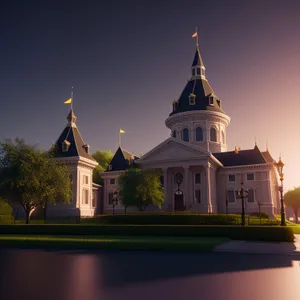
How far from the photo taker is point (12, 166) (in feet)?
150

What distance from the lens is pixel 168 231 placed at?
32031mm

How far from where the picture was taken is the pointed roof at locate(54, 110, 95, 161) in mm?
61406

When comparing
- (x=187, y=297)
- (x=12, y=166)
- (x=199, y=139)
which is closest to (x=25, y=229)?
(x=12, y=166)

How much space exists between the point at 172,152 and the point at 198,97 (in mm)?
17668

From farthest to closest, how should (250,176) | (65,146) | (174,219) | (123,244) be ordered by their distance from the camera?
1. (65,146)
2. (250,176)
3. (174,219)
4. (123,244)

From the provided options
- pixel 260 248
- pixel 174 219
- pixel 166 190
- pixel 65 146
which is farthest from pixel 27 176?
pixel 260 248

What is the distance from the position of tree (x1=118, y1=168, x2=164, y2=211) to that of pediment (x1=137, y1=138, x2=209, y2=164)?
575 cm

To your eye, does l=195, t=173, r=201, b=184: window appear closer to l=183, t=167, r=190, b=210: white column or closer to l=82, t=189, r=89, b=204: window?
l=183, t=167, r=190, b=210: white column

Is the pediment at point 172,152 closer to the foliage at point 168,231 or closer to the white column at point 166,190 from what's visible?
the white column at point 166,190

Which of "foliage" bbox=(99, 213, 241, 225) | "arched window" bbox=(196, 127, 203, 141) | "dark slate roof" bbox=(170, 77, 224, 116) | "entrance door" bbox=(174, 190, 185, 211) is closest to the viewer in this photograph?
"foliage" bbox=(99, 213, 241, 225)

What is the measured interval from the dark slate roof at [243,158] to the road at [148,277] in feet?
138

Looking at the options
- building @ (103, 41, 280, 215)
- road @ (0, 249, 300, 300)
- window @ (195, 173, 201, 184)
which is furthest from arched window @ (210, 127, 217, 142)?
road @ (0, 249, 300, 300)

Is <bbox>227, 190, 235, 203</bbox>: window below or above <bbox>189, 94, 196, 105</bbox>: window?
below

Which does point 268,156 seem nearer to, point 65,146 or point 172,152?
point 172,152
